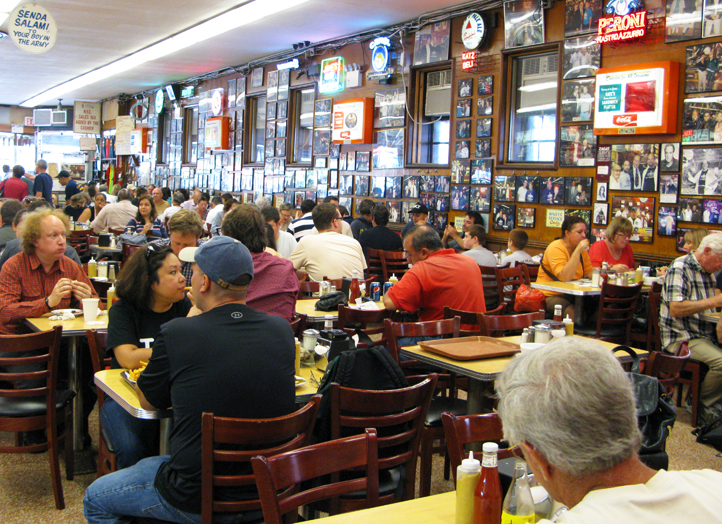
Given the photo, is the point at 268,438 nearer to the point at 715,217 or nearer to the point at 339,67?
the point at 715,217

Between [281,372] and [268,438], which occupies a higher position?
[281,372]

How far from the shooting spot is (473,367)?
3432 millimetres

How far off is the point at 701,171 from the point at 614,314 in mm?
1723

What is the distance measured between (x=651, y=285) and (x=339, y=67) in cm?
663

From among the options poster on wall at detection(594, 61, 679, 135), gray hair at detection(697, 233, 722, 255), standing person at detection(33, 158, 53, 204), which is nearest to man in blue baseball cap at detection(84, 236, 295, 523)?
gray hair at detection(697, 233, 722, 255)

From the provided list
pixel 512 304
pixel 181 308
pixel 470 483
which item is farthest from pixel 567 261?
pixel 470 483

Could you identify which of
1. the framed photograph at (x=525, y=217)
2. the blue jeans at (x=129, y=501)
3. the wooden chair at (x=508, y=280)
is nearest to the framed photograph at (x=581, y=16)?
the framed photograph at (x=525, y=217)

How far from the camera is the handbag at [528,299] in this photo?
6.21 m

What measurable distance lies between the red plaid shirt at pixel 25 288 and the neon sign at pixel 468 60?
6202 mm

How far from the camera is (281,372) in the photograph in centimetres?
249

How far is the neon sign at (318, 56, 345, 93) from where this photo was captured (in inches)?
441

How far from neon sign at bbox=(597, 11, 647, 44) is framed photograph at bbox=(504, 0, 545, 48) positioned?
0.91 meters

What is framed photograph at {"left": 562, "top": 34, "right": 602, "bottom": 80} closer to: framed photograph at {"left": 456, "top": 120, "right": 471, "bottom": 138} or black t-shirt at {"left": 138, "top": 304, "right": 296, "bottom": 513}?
framed photograph at {"left": 456, "top": 120, "right": 471, "bottom": 138}

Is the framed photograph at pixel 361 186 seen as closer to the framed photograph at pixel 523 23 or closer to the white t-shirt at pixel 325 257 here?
the framed photograph at pixel 523 23
